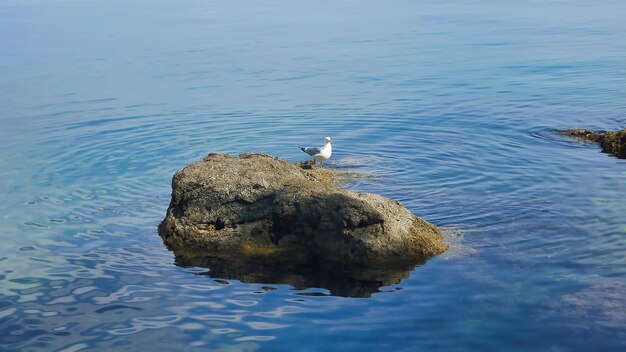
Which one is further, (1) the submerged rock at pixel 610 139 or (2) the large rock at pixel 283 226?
(1) the submerged rock at pixel 610 139

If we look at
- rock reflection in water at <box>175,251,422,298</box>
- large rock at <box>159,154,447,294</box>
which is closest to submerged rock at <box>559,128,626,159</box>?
large rock at <box>159,154,447,294</box>

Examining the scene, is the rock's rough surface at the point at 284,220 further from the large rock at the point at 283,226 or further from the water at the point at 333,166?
the water at the point at 333,166

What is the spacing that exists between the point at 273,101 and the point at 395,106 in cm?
434

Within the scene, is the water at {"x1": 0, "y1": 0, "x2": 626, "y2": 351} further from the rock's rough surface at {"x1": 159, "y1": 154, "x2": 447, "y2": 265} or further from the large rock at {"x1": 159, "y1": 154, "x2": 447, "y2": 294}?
the rock's rough surface at {"x1": 159, "y1": 154, "x2": 447, "y2": 265}

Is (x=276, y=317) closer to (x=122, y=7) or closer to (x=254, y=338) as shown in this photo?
(x=254, y=338)

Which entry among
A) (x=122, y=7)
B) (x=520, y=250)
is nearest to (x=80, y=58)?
(x=520, y=250)

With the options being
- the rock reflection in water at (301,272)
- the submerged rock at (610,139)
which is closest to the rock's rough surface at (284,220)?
the rock reflection in water at (301,272)

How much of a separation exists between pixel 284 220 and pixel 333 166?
19.2 feet

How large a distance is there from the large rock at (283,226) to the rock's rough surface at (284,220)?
0.02 meters

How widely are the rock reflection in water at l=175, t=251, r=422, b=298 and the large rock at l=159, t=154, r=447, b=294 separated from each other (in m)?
0.02

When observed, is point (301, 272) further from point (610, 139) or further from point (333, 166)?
point (610, 139)

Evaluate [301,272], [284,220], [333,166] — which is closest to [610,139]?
[333,166]

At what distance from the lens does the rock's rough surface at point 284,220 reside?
11.8 meters

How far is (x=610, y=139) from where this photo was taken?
1828cm
